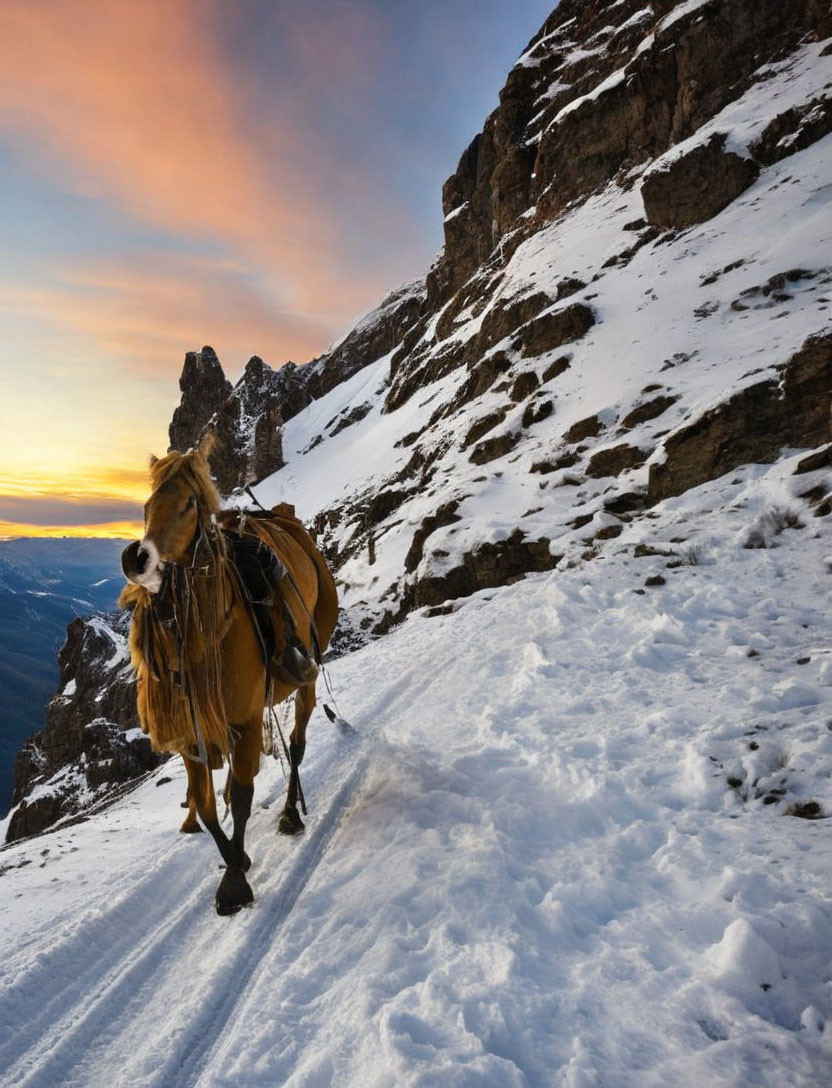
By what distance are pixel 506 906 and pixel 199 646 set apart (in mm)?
2439

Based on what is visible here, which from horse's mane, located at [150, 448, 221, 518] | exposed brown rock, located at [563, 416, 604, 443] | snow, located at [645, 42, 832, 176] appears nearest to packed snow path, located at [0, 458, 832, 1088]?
horse's mane, located at [150, 448, 221, 518]

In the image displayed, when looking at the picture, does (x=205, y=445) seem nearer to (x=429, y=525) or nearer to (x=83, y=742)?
(x=429, y=525)

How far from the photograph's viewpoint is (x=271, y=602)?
175 inches

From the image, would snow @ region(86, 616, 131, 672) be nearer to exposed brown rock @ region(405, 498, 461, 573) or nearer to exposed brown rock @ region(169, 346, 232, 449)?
exposed brown rock @ region(169, 346, 232, 449)

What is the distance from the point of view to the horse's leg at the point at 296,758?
4.51 metres

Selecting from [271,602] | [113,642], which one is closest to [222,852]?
[271,602]

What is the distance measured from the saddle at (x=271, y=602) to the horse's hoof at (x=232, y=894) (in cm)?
138

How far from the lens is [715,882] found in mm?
2762

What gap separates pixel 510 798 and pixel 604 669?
2.33 meters

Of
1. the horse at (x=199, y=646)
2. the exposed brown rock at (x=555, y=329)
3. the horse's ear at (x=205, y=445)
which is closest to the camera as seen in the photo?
the horse at (x=199, y=646)

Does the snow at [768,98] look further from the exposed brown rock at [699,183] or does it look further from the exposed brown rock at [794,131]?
the exposed brown rock at [699,183]

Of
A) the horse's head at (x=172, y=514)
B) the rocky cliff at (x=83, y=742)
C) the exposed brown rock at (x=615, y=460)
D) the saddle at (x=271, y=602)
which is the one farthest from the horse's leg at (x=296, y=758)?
the rocky cliff at (x=83, y=742)

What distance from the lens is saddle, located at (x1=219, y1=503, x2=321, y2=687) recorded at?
4.39m

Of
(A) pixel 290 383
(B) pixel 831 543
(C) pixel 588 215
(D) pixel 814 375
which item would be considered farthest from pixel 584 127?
(A) pixel 290 383
